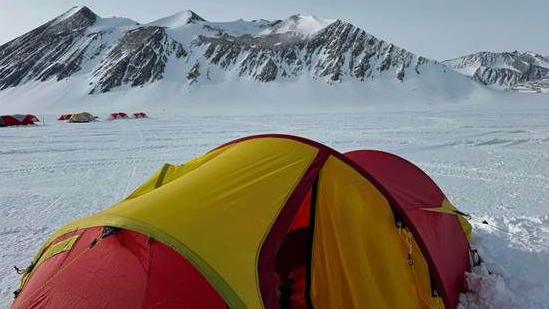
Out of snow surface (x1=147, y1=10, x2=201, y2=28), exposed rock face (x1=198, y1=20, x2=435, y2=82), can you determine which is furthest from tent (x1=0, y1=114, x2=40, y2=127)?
snow surface (x1=147, y1=10, x2=201, y2=28)

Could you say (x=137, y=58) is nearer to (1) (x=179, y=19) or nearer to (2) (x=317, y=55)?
(1) (x=179, y=19)

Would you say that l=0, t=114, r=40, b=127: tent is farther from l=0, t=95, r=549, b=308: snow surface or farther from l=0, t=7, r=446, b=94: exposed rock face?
l=0, t=7, r=446, b=94: exposed rock face

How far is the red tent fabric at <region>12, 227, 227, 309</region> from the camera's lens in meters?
3.14

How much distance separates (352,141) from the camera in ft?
58.9

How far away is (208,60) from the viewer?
9081 centimetres

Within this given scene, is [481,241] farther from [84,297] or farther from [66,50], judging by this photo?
[66,50]

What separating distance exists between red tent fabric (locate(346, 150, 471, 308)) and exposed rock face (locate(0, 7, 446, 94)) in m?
77.3

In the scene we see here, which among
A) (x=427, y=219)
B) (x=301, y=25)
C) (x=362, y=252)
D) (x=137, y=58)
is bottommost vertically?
(x=137, y=58)

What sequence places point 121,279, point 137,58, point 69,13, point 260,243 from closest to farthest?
point 121,279 < point 260,243 < point 137,58 < point 69,13

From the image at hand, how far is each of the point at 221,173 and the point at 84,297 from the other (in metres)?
1.35

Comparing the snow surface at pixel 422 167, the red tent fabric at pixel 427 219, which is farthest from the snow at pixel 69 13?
the red tent fabric at pixel 427 219

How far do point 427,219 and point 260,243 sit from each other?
2037 mm

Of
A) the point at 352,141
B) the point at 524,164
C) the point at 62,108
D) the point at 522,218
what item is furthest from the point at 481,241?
the point at 62,108

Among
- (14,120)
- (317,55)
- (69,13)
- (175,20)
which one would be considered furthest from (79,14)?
(14,120)
